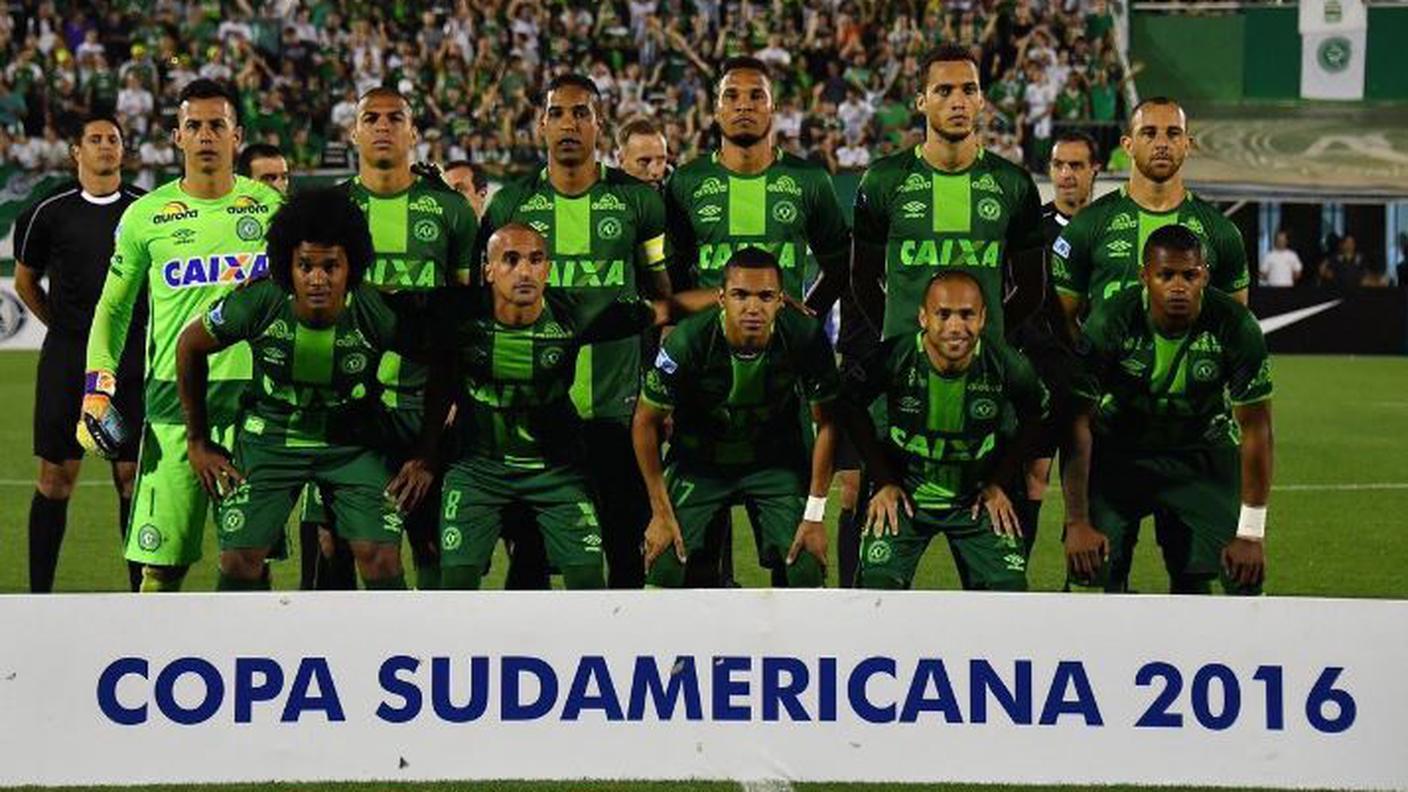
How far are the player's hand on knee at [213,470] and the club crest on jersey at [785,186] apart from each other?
2340 mm

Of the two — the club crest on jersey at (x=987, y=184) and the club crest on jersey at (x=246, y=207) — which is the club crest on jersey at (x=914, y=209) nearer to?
the club crest on jersey at (x=987, y=184)

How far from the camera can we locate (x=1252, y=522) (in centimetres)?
785

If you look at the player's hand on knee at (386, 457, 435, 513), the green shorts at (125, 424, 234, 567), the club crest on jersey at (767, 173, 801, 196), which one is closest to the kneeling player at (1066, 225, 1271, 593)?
the club crest on jersey at (767, 173, 801, 196)

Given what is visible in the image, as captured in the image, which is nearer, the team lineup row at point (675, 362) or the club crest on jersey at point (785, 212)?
the team lineup row at point (675, 362)

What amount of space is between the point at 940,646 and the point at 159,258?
11.7 feet

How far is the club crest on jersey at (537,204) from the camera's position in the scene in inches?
333

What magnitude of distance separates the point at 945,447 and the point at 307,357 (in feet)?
7.64

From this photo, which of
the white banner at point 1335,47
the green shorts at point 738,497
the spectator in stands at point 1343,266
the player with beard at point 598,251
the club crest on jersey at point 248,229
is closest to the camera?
the green shorts at point 738,497

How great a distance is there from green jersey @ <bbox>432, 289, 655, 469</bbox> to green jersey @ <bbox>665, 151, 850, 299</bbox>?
796 millimetres

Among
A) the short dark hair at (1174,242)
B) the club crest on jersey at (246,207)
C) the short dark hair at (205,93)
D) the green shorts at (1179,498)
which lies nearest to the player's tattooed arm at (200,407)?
the club crest on jersey at (246,207)

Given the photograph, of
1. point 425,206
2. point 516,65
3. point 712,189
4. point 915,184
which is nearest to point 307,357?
point 425,206

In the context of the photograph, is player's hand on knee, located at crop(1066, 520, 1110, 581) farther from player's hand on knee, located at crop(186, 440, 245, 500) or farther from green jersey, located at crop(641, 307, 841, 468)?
player's hand on knee, located at crop(186, 440, 245, 500)

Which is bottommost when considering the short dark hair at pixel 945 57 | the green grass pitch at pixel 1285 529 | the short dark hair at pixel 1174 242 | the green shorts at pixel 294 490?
the green grass pitch at pixel 1285 529

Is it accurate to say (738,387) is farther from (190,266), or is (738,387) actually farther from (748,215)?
(190,266)
